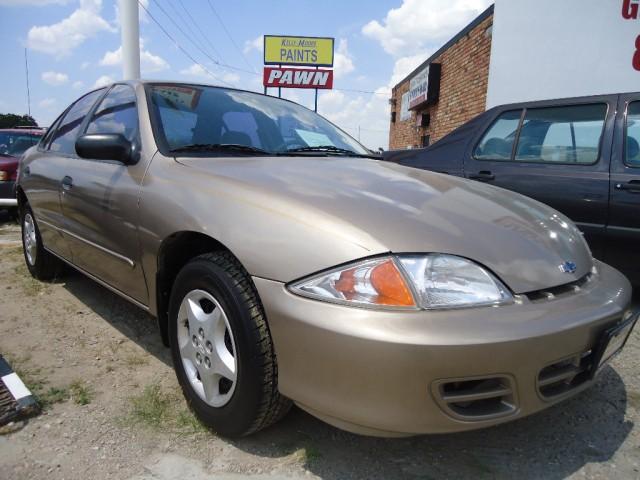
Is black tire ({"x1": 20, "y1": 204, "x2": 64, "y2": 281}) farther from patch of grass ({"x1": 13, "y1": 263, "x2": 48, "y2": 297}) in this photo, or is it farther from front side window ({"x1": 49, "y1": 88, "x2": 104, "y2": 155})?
front side window ({"x1": 49, "y1": 88, "x2": 104, "y2": 155})

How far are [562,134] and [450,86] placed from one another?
7849 mm

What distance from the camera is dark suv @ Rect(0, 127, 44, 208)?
677cm

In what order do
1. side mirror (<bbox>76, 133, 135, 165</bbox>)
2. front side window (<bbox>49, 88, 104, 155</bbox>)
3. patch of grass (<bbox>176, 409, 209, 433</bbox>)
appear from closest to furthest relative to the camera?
patch of grass (<bbox>176, 409, 209, 433</bbox>) → side mirror (<bbox>76, 133, 135, 165</bbox>) → front side window (<bbox>49, 88, 104, 155</bbox>)

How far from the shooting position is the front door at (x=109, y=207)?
88.5 inches

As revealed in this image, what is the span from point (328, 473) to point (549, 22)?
27.1ft

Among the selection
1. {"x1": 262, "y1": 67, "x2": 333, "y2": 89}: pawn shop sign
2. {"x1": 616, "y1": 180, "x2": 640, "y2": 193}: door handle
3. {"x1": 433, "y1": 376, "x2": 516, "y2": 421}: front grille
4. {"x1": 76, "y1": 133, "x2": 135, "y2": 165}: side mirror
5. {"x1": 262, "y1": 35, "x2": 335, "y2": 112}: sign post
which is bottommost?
{"x1": 433, "y1": 376, "x2": 516, "y2": 421}: front grille

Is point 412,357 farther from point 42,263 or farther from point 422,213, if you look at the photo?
point 42,263

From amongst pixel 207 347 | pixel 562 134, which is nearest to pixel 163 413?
pixel 207 347

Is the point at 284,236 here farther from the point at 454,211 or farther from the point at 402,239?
the point at 454,211

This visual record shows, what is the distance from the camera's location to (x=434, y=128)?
39.8 feet

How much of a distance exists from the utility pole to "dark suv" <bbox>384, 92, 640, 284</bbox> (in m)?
5.93

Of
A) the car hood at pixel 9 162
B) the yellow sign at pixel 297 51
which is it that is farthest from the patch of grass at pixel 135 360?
the yellow sign at pixel 297 51

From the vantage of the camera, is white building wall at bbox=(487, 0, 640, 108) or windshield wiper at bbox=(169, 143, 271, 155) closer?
windshield wiper at bbox=(169, 143, 271, 155)

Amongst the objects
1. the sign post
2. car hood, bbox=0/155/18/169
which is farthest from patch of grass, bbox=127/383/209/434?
the sign post
